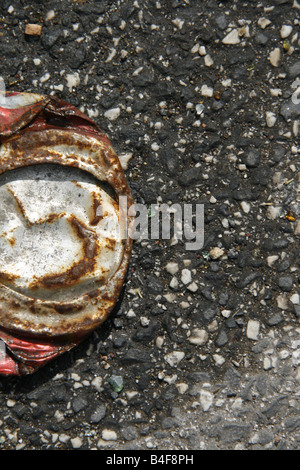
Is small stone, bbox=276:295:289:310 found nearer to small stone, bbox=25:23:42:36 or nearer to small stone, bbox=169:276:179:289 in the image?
small stone, bbox=169:276:179:289

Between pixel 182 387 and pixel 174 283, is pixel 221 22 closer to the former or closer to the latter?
pixel 174 283

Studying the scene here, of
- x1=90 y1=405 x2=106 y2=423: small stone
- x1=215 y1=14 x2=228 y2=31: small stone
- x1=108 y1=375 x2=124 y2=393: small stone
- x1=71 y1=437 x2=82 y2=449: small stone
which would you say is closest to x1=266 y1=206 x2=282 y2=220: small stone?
x1=215 y1=14 x2=228 y2=31: small stone

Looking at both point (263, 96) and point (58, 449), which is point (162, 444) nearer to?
point (58, 449)

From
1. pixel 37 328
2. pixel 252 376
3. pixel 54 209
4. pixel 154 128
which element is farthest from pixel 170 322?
pixel 154 128

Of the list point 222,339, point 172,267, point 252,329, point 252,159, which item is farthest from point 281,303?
point 252,159

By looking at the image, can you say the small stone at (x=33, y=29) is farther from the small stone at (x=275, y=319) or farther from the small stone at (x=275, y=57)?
the small stone at (x=275, y=319)
